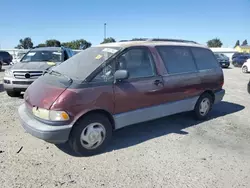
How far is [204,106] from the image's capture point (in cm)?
577

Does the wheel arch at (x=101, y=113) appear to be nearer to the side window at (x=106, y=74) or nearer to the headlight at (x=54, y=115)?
the headlight at (x=54, y=115)

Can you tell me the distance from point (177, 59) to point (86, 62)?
2.02 metres

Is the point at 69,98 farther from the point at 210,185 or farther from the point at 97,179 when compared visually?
the point at 210,185

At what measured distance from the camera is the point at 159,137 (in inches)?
181

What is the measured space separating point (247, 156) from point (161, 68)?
2.14 m

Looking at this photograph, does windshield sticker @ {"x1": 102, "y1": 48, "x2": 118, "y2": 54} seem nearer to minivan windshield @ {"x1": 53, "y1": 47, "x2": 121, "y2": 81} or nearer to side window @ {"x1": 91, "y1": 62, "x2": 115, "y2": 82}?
minivan windshield @ {"x1": 53, "y1": 47, "x2": 121, "y2": 81}

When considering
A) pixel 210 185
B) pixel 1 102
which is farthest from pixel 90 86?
pixel 1 102

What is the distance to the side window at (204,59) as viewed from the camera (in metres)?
5.59

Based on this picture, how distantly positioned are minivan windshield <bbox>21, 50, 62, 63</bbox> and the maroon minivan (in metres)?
3.81

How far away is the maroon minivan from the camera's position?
3.48 meters

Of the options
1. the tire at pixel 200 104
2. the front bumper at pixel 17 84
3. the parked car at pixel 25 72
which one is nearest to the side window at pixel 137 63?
the tire at pixel 200 104

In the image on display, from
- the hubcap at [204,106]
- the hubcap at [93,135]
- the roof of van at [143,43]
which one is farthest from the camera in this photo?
the hubcap at [204,106]

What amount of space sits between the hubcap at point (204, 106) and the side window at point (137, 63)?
192 cm

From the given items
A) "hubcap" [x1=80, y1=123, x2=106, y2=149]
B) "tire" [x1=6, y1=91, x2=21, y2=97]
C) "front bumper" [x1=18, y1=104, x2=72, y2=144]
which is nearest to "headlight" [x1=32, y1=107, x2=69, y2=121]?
"front bumper" [x1=18, y1=104, x2=72, y2=144]
